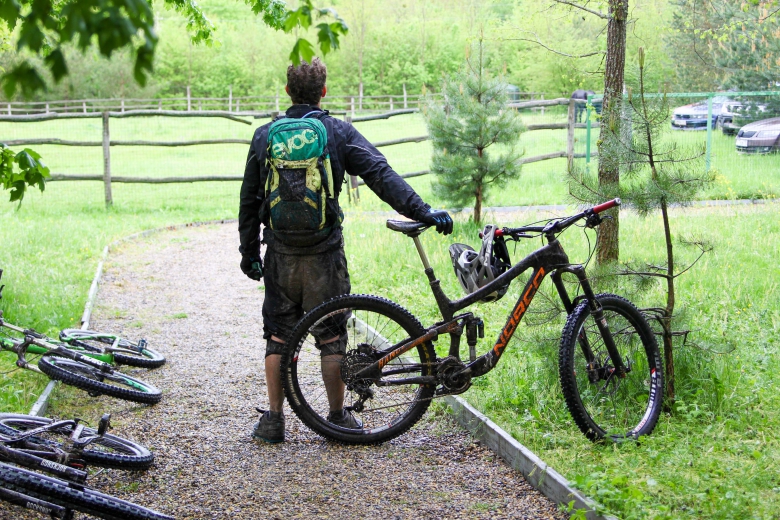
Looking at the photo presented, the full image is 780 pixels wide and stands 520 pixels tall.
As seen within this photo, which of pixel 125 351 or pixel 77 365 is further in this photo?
pixel 125 351

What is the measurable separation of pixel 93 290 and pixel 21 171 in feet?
12.9

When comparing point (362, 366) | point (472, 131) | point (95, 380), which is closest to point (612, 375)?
point (362, 366)

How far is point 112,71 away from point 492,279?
56017mm

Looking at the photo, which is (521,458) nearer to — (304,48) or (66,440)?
(66,440)

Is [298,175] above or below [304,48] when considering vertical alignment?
below

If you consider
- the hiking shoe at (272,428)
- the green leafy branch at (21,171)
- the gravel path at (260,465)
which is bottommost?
the gravel path at (260,465)

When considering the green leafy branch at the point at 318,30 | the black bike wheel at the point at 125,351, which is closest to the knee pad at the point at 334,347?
the black bike wheel at the point at 125,351

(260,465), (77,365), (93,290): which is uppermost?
(77,365)

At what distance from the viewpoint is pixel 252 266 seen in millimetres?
4547

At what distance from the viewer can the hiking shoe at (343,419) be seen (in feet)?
14.9

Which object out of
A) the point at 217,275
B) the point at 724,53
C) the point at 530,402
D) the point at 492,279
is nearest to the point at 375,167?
the point at 492,279

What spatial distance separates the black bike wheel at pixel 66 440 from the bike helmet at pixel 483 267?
72.7 inches

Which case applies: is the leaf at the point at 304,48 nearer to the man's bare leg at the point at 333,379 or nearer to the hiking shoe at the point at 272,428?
the man's bare leg at the point at 333,379

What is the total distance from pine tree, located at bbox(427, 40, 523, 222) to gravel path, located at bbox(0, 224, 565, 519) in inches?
193
